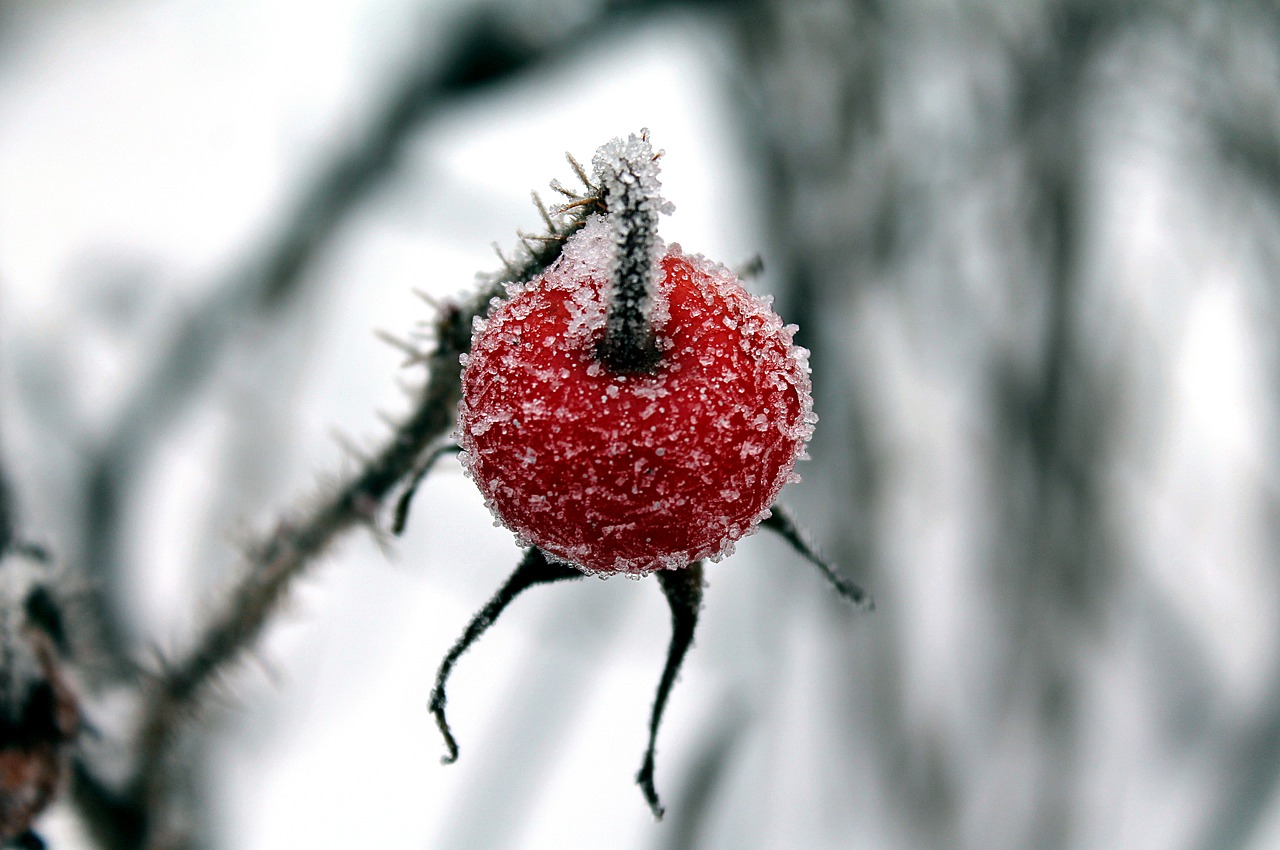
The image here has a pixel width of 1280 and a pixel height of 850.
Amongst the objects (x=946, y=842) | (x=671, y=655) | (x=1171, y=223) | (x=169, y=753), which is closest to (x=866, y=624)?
(x=946, y=842)

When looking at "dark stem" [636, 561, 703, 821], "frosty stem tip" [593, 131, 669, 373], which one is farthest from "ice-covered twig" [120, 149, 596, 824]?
"dark stem" [636, 561, 703, 821]

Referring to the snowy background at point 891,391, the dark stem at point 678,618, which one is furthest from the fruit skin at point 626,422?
the snowy background at point 891,391

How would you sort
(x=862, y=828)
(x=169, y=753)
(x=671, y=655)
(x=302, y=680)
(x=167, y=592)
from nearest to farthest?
1. (x=671, y=655)
2. (x=169, y=753)
3. (x=302, y=680)
4. (x=862, y=828)
5. (x=167, y=592)

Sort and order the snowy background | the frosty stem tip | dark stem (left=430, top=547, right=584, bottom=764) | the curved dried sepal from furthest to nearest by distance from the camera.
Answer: the snowy background, the curved dried sepal, dark stem (left=430, top=547, right=584, bottom=764), the frosty stem tip

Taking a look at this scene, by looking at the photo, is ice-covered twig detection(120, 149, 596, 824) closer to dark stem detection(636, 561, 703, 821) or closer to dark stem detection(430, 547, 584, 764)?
dark stem detection(430, 547, 584, 764)

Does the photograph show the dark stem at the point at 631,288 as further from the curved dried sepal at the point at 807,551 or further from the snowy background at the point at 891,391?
the snowy background at the point at 891,391

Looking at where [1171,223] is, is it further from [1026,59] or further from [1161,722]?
[1161,722]
